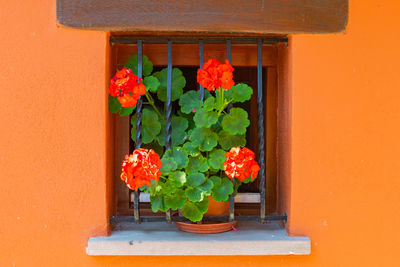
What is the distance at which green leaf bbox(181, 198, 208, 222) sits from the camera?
1951 millimetres

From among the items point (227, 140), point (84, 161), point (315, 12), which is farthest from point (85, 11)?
point (315, 12)

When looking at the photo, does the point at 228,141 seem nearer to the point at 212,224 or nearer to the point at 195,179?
the point at 195,179

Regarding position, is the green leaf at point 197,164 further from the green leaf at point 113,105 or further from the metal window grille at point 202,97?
the green leaf at point 113,105

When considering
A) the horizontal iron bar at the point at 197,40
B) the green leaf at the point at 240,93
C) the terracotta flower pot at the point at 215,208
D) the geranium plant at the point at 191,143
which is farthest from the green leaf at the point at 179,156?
the horizontal iron bar at the point at 197,40

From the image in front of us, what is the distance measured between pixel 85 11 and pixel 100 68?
0.76 ft

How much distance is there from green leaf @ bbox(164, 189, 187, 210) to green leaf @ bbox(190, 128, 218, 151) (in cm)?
20

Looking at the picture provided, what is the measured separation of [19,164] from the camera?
1969 mm

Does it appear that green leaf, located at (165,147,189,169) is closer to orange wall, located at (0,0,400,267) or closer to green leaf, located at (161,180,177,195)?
green leaf, located at (161,180,177,195)

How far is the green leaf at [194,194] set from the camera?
192 cm

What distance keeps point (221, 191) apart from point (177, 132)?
31 cm

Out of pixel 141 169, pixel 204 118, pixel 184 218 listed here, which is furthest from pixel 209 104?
pixel 184 218

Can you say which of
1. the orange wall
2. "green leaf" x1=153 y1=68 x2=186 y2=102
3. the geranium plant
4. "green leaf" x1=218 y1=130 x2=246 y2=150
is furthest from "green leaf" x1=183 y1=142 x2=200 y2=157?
the orange wall

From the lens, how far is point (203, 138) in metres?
1.98

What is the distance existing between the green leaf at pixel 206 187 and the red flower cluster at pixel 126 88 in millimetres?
431
